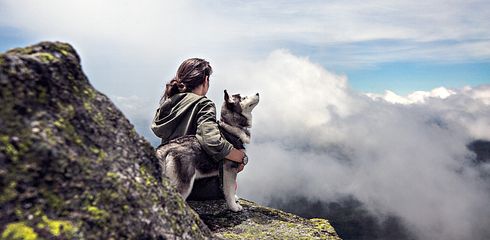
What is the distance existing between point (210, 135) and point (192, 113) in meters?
1.01

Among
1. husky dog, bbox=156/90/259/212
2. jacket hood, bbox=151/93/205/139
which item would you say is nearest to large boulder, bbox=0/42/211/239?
husky dog, bbox=156/90/259/212

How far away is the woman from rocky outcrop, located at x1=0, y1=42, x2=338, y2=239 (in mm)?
4384

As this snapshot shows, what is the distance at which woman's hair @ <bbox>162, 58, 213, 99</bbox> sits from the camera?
11.1 metres

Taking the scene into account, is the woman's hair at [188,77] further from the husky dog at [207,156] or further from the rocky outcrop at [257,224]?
the rocky outcrop at [257,224]

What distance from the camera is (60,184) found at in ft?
13.5

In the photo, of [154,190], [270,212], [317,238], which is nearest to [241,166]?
[270,212]

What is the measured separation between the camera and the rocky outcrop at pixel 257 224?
31.5 feet

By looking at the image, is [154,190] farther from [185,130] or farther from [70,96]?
[185,130]

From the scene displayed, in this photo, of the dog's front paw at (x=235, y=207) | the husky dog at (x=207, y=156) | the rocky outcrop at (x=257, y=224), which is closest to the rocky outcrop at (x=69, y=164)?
the husky dog at (x=207, y=156)

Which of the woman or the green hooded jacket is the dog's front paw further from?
the green hooded jacket

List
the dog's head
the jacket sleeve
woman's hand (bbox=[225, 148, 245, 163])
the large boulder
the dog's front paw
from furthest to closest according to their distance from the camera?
the dog's head, the dog's front paw, woman's hand (bbox=[225, 148, 245, 163]), the jacket sleeve, the large boulder

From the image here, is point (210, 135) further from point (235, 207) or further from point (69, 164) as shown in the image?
point (69, 164)

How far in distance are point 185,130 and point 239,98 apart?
1914 mm

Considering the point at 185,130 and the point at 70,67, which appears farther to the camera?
the point at 185,130
